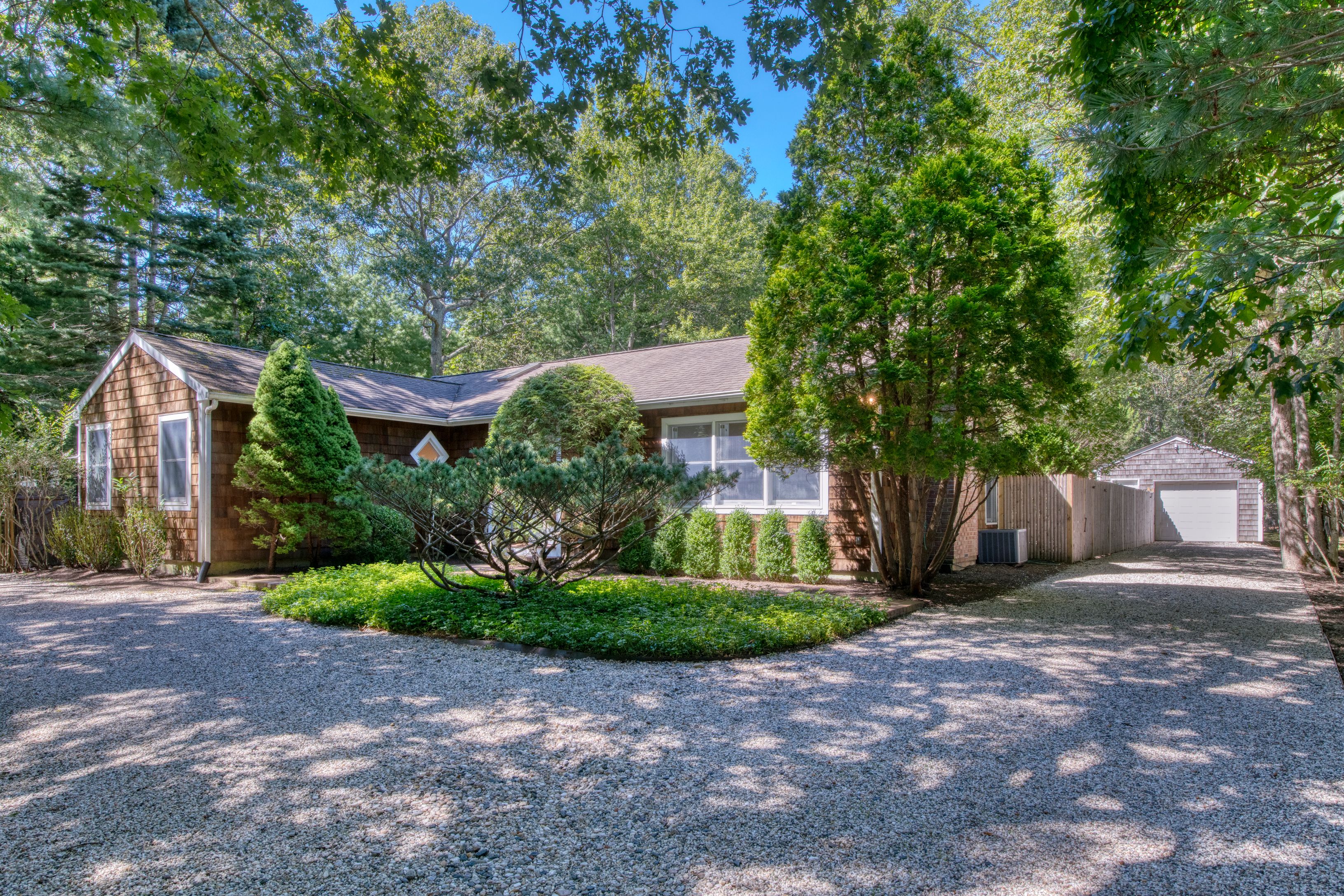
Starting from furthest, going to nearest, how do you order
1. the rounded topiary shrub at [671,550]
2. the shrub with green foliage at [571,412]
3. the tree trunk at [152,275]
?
the tree trunk at [152,275], the shrub with green foliage at [571,412], the rounded topiary shrub at [671,550]

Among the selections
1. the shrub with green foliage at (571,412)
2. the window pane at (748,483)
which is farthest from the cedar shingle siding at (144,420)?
the window pane at (748,483)

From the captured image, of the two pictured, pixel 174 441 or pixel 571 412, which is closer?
pixel 174 441

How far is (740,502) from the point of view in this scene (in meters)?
10.9

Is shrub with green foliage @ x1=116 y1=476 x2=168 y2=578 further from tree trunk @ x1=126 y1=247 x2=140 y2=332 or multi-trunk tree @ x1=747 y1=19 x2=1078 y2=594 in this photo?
tree trunk @ x1=126 y1=247 x2=140 y2=332

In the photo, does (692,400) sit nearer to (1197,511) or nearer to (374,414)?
(374,414)

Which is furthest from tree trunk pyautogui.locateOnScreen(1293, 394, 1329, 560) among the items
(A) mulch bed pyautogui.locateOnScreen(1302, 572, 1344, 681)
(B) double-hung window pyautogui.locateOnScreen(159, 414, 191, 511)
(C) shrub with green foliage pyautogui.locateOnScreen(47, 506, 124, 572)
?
A: (C) shrub with green foliage pyautogui.locateOnScreen(47, 506, 124, 572)

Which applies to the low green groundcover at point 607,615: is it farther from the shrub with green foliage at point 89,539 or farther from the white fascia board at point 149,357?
the shrub with green foliage at point 89,539

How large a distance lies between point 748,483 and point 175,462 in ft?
27.8

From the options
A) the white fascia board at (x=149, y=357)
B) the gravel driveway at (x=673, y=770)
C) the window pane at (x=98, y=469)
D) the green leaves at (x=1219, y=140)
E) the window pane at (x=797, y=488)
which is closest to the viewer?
the gravel driveway at (x=673, y=770)

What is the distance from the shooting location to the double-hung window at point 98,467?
39.3 feet

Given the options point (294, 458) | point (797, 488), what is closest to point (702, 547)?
point (797, 488)

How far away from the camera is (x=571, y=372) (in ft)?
36.9

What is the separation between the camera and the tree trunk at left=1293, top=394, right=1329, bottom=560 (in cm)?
1138

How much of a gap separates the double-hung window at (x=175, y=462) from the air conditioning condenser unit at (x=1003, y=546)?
41.2 feet
